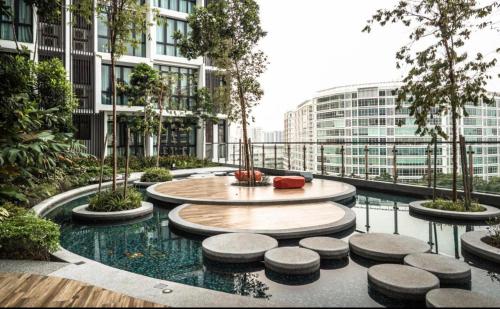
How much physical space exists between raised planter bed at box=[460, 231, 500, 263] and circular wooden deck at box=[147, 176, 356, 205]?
3.24 meters

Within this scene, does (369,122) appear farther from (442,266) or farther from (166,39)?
(442,266)

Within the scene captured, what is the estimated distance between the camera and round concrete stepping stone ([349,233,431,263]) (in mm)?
4016

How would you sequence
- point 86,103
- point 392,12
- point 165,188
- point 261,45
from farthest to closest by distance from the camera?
1. point 86,103
2. point 261,45
3. point 165,188
4. point 392,12

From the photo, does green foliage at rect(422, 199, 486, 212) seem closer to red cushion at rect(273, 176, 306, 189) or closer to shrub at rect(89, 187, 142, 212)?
red cushion at rect(273, 176, 306, 189)

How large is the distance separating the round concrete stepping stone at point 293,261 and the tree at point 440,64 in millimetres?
3675

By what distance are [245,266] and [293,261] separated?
2.13 feet

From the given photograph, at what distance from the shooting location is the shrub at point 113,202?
659 cm

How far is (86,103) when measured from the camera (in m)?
17.3

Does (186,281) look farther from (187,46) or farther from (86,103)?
(86,103)

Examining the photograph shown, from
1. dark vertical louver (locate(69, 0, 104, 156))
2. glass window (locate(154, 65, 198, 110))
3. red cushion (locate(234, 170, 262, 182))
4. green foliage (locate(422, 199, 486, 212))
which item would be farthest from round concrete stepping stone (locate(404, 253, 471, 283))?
dark vertical louver (locate(69, 0, 104, 156))

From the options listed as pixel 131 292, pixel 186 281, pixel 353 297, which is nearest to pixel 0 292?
pixel 131 292

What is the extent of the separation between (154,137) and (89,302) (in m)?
17.9

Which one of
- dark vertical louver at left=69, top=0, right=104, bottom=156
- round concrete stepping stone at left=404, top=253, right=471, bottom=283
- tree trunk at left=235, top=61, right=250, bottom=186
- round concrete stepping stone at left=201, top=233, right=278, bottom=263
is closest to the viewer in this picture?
round concrete stepping stone at left=404, top=253, right=471, bottom=283

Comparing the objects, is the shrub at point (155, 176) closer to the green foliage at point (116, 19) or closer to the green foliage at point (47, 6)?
the green foliage at point (116, 19)
